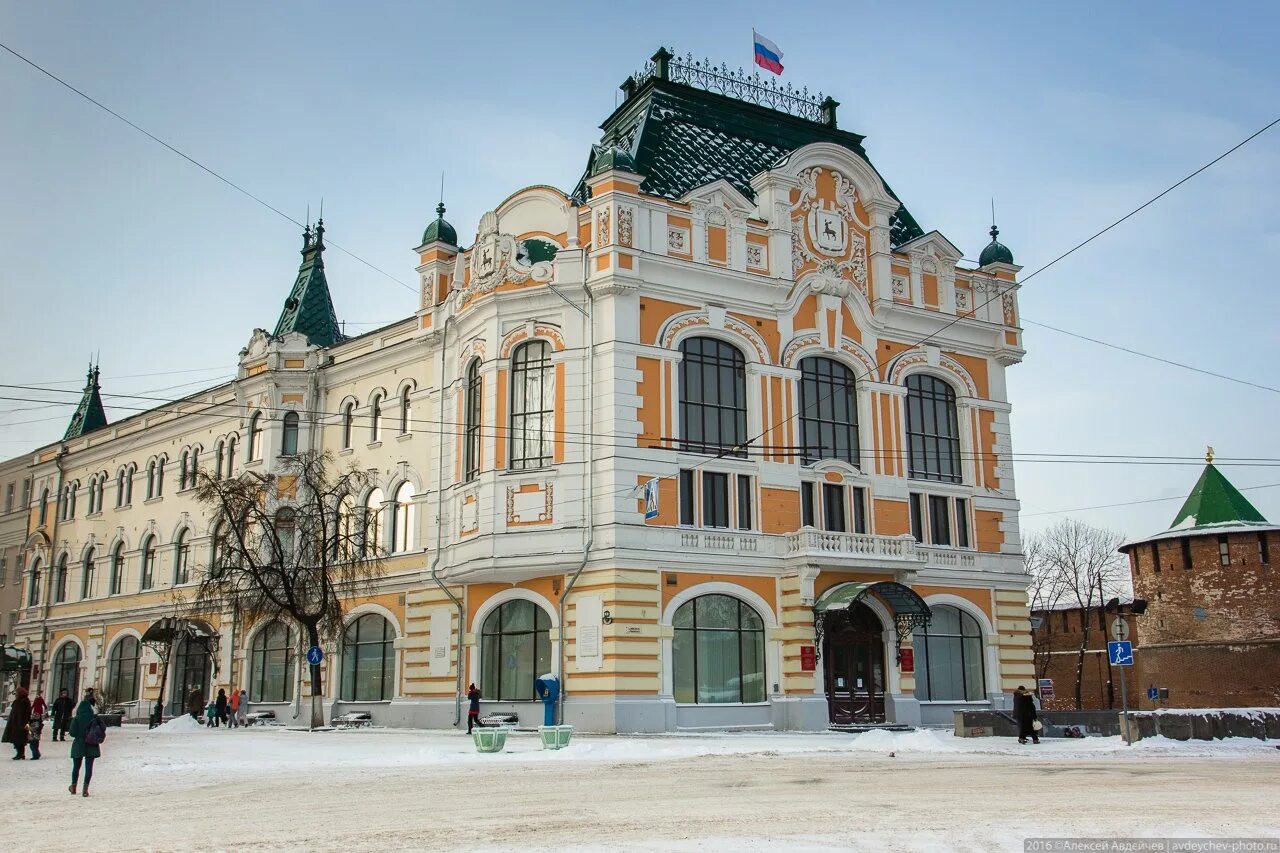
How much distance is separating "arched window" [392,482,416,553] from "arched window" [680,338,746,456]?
1116 cm

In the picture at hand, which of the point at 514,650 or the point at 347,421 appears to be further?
the point at 347,421

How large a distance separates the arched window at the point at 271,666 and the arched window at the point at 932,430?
23.4 meters

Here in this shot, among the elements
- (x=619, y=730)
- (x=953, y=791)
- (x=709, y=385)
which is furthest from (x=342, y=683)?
(x=953, y=791)

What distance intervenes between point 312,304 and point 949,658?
29.1 meters

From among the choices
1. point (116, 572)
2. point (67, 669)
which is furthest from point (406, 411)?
point (67, 669)

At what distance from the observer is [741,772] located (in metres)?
20.2

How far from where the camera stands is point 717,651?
113 feet

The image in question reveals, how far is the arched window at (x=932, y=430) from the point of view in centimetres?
3972

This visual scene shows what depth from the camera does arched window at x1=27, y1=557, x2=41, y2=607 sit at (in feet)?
203

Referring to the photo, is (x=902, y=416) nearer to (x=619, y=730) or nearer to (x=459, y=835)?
(x=619, y=730)

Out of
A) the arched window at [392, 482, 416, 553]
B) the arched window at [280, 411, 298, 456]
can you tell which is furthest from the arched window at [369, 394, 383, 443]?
the arched window at [280, 411, 298, 456]

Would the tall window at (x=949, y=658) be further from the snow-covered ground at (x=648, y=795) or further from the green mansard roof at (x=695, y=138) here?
the green mansard roof at (x=695, y=138)

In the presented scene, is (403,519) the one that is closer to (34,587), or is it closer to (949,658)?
(949,658)

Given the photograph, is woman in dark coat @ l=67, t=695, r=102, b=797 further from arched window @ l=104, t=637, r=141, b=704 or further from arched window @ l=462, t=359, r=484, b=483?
arched window @ l=104, t=637, r=141, b=704
